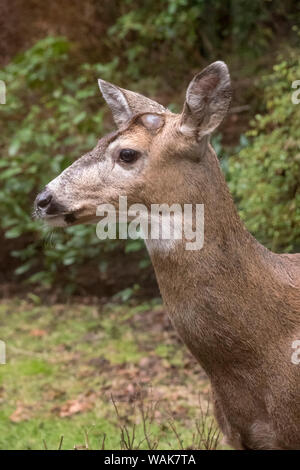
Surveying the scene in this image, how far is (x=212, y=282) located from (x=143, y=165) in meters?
0.56

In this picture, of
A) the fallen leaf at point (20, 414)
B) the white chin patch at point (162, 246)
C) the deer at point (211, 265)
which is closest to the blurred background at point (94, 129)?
the fallen leaf at point (20, 414)

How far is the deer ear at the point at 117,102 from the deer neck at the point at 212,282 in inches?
23.2

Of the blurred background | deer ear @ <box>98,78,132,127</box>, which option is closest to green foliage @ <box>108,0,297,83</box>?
the blurred background

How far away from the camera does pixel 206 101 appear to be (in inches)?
114

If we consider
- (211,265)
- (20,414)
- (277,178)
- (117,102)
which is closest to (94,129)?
(277,178)

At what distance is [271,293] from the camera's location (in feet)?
9.93

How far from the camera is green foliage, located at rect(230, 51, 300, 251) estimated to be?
4980 millimetres

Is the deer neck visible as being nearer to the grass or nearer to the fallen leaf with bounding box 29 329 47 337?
the grass

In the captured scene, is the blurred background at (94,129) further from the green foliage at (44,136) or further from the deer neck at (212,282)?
the deer neck at (212,282)

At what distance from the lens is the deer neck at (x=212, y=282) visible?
2.90 meters

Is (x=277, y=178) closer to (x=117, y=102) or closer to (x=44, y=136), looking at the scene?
(x=117, y=102)

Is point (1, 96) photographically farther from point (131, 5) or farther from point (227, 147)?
point (227, 147)

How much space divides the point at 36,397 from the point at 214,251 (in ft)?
9.39

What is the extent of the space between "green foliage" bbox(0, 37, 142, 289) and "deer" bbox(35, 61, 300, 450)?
14.3 ft
